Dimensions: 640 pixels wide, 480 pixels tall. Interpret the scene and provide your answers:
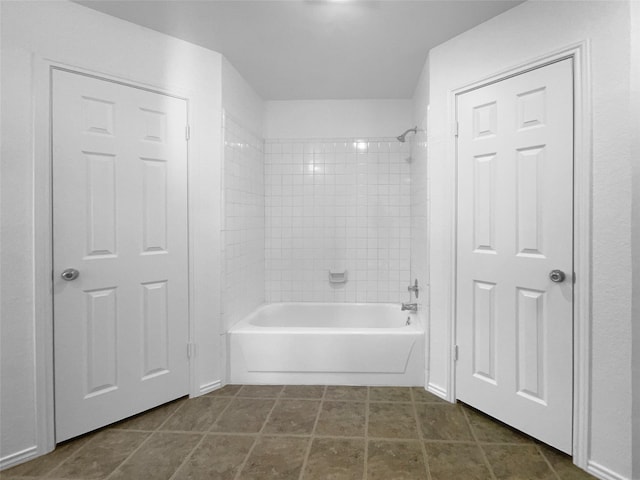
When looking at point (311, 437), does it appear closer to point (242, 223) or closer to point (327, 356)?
point (327, 356)

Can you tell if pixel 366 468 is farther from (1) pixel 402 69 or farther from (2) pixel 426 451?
(1) pixel 402 69

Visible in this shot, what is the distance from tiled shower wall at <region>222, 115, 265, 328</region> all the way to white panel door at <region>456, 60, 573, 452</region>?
5.05ft

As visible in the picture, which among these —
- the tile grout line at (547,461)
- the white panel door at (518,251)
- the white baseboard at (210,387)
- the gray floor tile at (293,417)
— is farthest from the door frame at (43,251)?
the tile grout line at (547,461)

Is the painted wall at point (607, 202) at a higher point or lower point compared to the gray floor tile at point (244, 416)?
higher

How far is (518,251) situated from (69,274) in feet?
7.58

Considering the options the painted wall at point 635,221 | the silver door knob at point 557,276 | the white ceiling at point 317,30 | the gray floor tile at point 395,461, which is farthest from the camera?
the white ceiling at point 317,30

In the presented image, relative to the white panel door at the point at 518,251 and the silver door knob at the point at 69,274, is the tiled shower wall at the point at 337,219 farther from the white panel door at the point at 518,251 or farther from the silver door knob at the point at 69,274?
the silver door knob at the point at 69,274

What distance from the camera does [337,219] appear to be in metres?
3.43

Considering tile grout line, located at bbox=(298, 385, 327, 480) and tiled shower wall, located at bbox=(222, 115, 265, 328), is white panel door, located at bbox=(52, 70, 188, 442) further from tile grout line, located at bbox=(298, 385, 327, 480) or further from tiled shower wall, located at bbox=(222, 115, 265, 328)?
tile grout line, located at bbox=(298, 385, 327, 480)

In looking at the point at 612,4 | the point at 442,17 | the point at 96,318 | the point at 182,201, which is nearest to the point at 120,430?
the point at 96,318

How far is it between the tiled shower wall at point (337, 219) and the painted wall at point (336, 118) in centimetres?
8

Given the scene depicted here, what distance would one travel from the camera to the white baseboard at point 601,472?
1.53m

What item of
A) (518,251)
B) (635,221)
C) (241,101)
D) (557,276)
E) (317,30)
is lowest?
(557,276)

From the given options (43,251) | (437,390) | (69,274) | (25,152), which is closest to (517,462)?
(437,390)
